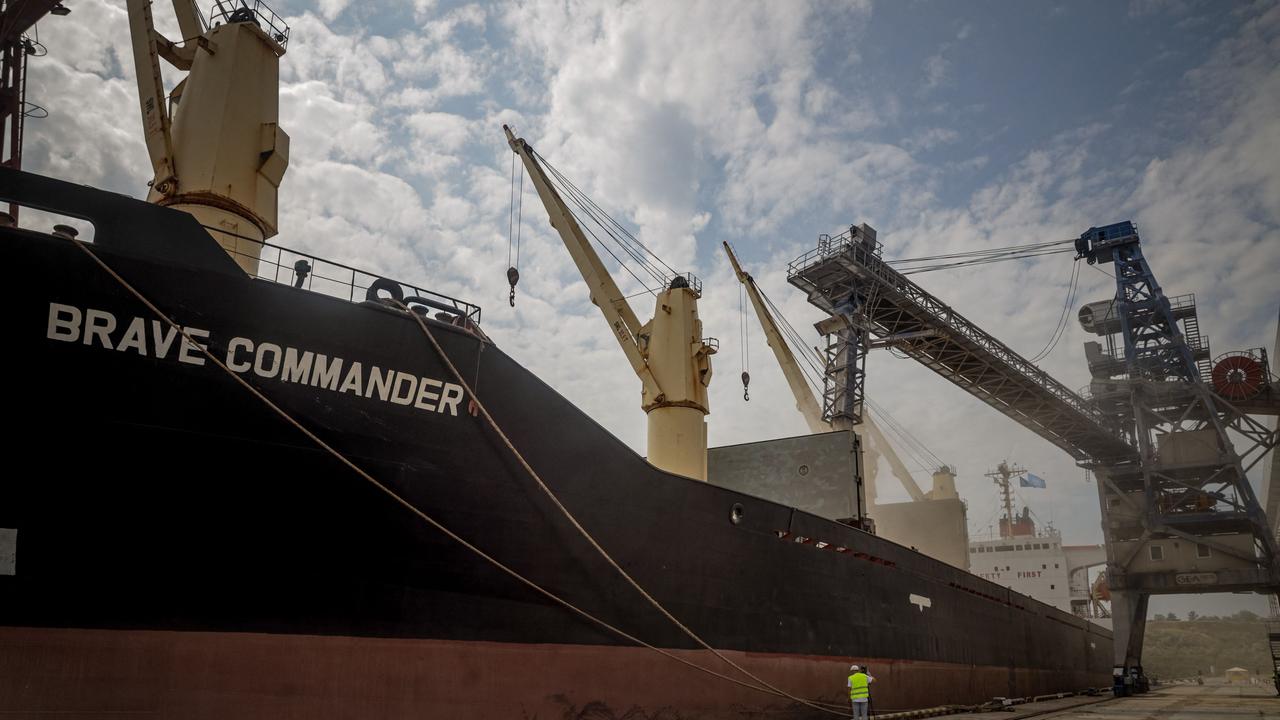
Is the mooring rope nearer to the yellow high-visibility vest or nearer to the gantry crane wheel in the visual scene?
the yellow high-visibility vest

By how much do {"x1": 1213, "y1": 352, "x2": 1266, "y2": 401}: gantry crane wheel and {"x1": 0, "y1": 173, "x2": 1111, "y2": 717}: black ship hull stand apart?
26.6 m

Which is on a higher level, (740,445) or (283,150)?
(283,150)

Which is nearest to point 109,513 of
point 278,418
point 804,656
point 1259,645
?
point 278,418

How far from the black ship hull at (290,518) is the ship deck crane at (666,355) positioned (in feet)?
20.1

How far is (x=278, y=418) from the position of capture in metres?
7.10

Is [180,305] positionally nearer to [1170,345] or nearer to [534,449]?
[534,449]

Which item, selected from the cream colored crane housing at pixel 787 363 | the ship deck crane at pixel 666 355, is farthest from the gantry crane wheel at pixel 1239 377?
the ship deck crane at pixel 666 355

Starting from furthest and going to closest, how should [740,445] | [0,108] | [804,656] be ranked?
[740,445] → [0,108] → [804,656]

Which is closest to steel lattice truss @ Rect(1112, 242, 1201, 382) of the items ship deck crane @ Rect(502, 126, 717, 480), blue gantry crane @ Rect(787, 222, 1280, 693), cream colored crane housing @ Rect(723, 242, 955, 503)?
blue gantry crane @ Rect(787, 222, 1280, 693)

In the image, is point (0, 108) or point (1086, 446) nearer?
point (0, 108)

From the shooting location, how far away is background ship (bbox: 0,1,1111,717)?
6219 mm

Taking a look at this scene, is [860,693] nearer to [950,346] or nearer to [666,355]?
[666,355]

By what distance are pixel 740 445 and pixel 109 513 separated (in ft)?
45.6

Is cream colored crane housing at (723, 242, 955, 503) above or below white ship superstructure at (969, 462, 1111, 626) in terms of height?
above
